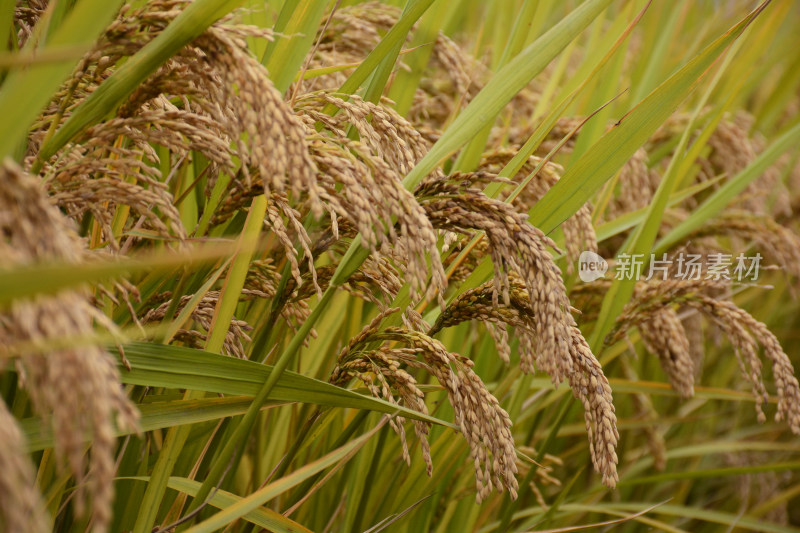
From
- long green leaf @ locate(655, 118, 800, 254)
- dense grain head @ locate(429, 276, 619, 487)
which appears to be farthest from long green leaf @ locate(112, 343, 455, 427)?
long green leaf @ locate(655, 118, 800, 254)

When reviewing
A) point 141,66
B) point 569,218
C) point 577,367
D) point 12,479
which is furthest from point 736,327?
point 12,479

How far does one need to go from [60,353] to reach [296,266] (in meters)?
0.42

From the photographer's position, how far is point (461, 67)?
5.77ft

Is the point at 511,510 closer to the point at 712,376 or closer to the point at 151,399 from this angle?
the point at 151,399

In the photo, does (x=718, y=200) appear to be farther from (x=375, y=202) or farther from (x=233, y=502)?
(x=233, y=502)

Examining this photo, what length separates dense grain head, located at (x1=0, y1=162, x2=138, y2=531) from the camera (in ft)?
1.82

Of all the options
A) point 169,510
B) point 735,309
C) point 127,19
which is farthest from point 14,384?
point 735,309

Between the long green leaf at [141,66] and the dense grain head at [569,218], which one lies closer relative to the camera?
the long green leaf at [141,66]

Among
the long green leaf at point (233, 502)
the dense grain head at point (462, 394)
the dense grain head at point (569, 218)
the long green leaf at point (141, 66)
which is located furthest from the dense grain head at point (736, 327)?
the long green leaf at point (141, 66)

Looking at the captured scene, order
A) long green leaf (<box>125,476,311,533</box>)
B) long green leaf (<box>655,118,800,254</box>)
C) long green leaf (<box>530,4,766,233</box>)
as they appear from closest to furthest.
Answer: long green leaf (<box>125,476,311,533</box>)
long green leaf (<box>530,4,766,233</box>)
long green leaf (<box>655,118,800,254</box>)

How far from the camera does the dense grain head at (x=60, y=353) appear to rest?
556 millimetres

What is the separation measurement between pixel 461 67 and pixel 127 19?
1070 millimetres

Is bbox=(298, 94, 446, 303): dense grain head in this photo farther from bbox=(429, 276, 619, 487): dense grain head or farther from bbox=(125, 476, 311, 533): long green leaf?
bbox=(125, 476, 311, 533): long green leaf

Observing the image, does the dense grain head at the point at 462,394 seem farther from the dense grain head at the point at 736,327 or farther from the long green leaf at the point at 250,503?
the dense grain head at the point at 736,327
